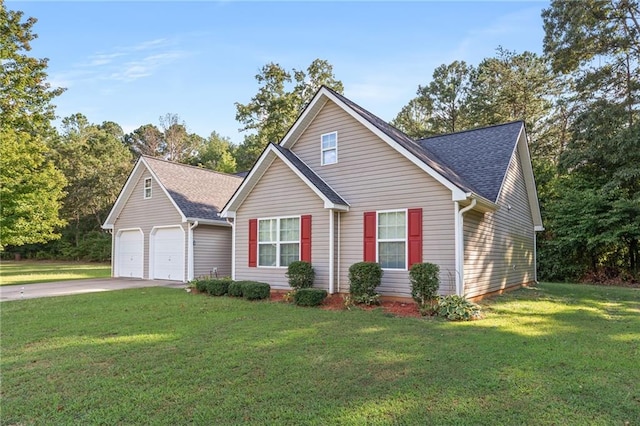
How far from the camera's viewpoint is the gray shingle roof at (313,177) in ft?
36.6

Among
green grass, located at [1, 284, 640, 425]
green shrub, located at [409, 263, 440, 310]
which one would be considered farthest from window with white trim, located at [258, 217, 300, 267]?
green shrub, located at [409, 263, 440, 310]

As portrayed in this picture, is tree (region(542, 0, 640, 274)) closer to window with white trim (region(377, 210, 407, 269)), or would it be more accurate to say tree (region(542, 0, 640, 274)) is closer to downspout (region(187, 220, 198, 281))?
window with white trim (region(377, 210, 407, 269))

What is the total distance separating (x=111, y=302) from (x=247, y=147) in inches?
1236

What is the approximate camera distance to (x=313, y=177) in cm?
1173

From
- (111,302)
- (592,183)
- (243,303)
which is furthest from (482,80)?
(111,302)

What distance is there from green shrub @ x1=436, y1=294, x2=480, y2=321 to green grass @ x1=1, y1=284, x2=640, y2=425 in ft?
1.14

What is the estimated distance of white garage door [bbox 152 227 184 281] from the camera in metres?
17.1

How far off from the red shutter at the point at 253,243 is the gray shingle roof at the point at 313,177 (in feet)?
8.05

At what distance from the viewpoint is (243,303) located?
10555mm

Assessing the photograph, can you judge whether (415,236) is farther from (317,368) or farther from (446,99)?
(446,99)

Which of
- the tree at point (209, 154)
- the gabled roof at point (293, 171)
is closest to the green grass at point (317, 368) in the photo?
the gabled roof at point (293, 171)

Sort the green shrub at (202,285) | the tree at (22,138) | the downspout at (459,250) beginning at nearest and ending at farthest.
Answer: the downspout at (459,250) < the green shrub at (202,285) < the tree at (22,138)

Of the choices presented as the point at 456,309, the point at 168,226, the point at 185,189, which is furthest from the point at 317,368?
the point at 185,189

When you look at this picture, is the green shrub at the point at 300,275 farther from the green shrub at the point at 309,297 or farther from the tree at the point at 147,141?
the tree at the point at 147,141
